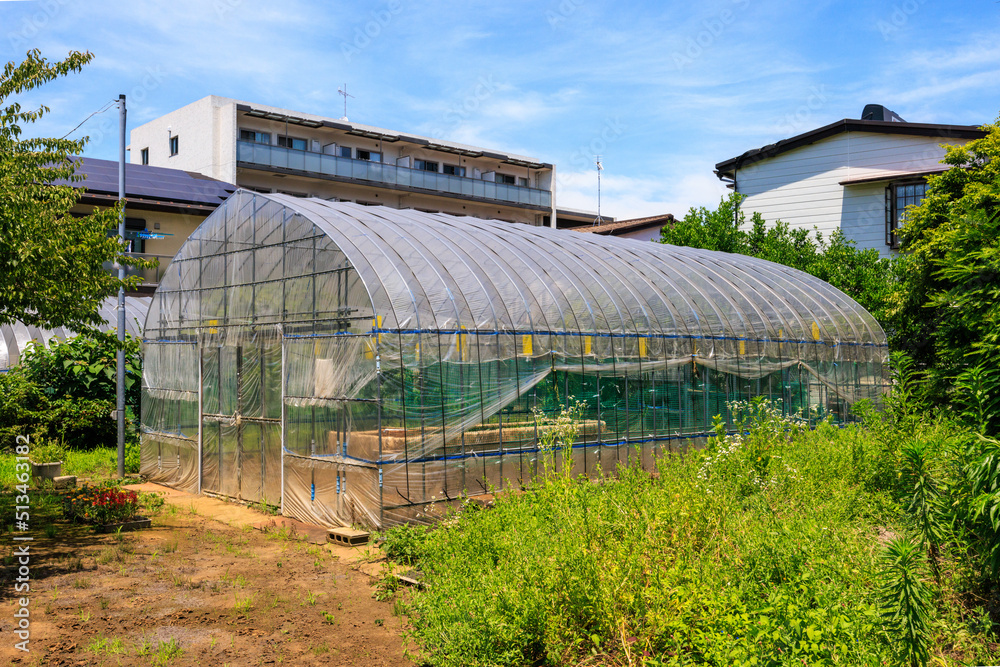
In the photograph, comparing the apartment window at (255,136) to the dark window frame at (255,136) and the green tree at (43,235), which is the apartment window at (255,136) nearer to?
the dark window frame at (255,136)

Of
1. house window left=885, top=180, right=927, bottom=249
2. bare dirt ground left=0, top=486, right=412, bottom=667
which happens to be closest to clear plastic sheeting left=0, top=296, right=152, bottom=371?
bare dirt ground left=0, top=486, right=412, bottom=667

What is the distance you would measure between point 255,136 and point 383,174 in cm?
635

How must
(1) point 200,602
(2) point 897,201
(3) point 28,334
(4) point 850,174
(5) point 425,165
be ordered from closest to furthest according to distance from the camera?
(1) point 200,602 → (3) point 28,334 → (2) point 897,201 → (4) point 850,174 → (5) point 425,165

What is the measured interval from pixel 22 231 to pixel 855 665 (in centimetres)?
1091

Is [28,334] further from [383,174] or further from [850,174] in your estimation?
[850,174]

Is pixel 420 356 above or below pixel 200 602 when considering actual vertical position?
above

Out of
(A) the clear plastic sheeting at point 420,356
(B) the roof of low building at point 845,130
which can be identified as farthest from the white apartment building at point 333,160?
(A) the clear plastic sheeting at point 420,356

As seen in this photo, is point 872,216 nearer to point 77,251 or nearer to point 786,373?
point 786,373

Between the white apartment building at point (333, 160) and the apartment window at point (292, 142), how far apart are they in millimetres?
50

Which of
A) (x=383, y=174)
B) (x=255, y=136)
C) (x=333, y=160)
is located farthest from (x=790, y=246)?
(x=255, y=136)

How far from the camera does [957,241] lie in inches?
292

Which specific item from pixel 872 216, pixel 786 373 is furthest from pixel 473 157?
pixel 786 373

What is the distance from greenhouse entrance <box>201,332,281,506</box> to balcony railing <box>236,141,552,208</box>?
20666 millimetres

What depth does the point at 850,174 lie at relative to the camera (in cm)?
2878
